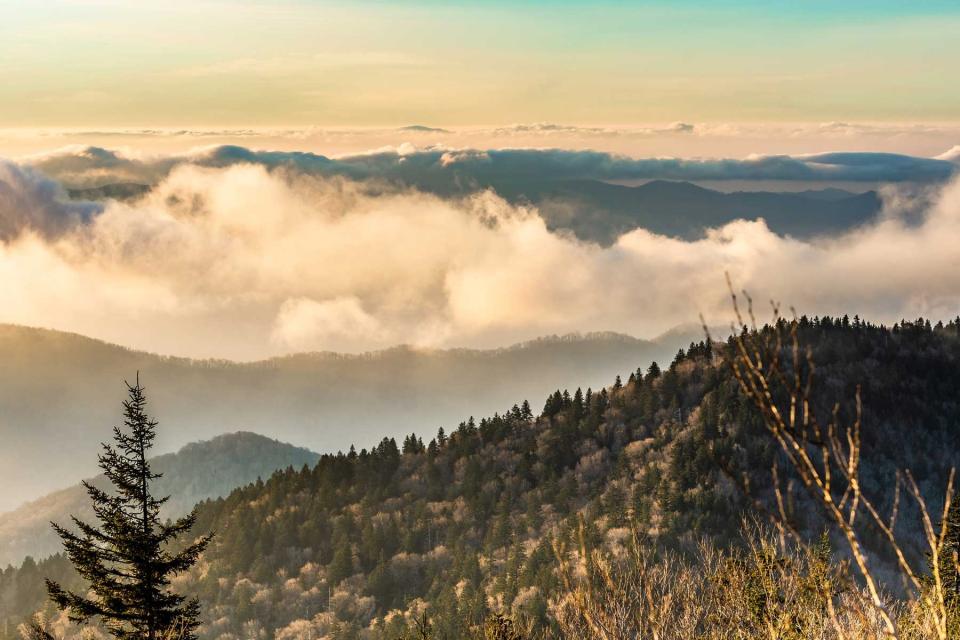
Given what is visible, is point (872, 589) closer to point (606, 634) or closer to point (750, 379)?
point (750, 379)

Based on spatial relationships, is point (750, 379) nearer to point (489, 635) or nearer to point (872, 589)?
point (872, 589)

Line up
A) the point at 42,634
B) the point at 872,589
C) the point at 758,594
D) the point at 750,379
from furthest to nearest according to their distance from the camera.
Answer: the point at 758,594 < the point at 42,634 < the point at 750,379 < the point at 872,589

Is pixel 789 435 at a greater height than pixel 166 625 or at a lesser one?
greater

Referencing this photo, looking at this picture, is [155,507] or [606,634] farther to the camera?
[155,507]

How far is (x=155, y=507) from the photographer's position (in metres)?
44.4

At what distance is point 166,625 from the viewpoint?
A: 43156 mm

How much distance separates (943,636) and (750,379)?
4048 mm

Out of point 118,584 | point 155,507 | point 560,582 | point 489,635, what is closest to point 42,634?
point 118,584

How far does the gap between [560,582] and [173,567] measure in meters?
161

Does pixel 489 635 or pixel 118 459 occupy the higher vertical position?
pixel 118 459

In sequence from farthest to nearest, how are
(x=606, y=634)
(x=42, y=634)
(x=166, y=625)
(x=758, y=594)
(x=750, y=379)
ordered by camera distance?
1. (x=758, y=594)
2. (x=166, y=625)
3. (x=42, y=634)
4. (x=606, y=634)
5. (x=750, y=379)

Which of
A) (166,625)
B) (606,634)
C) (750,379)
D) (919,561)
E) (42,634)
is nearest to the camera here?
(750,379)

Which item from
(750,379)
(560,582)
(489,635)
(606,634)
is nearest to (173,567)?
(489,635)

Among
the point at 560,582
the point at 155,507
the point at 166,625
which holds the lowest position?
the point at 560,582
